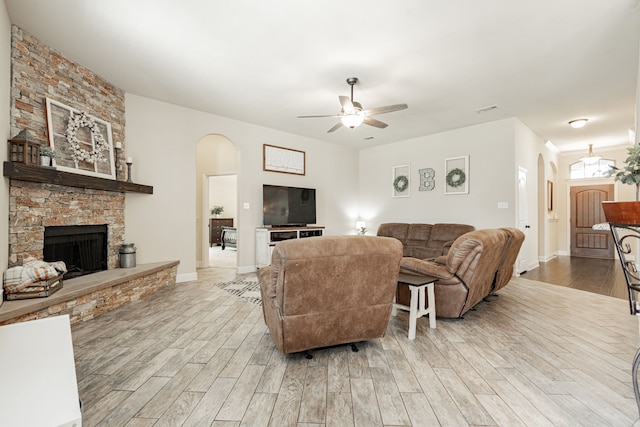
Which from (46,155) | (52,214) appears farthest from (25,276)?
(46,155)

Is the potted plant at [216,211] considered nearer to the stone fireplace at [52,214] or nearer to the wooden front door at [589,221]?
the stone fireplace at [52,214]

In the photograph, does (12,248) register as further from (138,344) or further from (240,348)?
(240,348)

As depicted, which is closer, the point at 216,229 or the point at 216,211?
the point at 216,229

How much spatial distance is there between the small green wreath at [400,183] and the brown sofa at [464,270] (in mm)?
3705

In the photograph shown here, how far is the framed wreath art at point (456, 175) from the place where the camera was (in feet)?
19.5

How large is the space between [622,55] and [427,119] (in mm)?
2594

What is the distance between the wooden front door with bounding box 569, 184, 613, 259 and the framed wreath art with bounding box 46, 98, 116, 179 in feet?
34.3

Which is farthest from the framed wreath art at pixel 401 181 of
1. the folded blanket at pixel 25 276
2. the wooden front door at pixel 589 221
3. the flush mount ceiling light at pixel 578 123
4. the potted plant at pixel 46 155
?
the folded blanket at pixel 25 276

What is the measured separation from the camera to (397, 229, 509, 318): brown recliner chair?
286 cm

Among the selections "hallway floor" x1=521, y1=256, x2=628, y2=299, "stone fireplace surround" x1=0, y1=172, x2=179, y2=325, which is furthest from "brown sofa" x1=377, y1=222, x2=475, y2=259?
"stone fireplace surround" x1=0, y1=172, x2=179, y2=325

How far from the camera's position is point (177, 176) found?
192 inches

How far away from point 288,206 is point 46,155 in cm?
390

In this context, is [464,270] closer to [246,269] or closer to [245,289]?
[245,289]

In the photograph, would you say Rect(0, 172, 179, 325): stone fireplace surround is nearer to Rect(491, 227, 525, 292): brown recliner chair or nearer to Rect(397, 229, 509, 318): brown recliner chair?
Rect(397, 229, 509, 318): brown recliner chair
